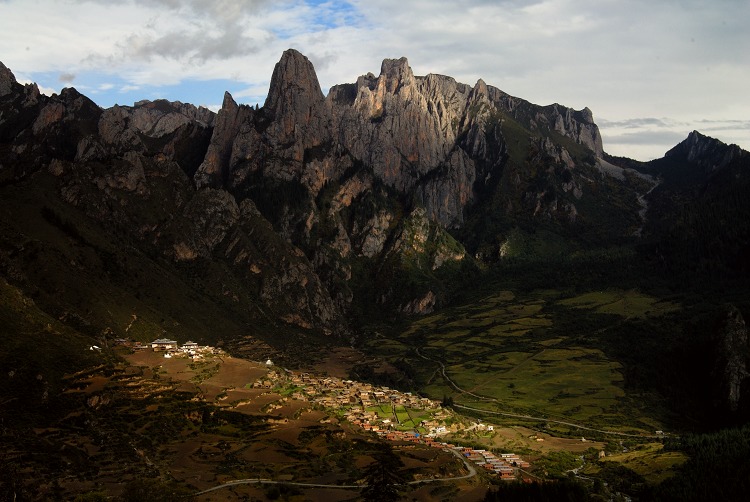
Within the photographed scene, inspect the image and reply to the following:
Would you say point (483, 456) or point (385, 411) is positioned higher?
point (385, 411)

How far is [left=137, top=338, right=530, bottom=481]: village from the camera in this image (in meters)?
143

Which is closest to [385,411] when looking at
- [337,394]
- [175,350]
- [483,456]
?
[337,394]

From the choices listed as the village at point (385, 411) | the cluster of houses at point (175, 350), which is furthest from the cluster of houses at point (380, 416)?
the cluster of houses at point (175, 350)

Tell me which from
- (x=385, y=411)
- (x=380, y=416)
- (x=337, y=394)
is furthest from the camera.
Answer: (x=337, y=394)

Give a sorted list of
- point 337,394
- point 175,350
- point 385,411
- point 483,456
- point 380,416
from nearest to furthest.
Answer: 1. point 483,456
2. point 380,416
3. point 385,411
4. point 337,394
5. point 175,350

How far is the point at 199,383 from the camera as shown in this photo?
525 feet

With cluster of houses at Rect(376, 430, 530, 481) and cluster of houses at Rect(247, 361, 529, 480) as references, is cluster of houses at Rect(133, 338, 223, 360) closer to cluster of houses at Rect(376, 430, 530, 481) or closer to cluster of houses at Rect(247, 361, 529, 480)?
cluster of houses at Rect(247, 361, 529, 480)

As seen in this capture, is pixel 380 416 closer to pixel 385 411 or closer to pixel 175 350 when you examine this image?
pixel 385 411

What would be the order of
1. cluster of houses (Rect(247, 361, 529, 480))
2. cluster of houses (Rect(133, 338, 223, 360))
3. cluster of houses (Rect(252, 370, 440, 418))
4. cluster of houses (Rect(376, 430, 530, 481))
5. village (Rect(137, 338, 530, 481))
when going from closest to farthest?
1. cluster of houses (Rect(376, 430, 530, 481))
2. cluster of houses (Rect(247, 361, 529, 480))
3. village (Rect(137, 338, 530, 481))
4. cluster of houses (Rect(252, 370, 440, 418))
5. cluster of houses (Rect(133, 338, 223, 360))

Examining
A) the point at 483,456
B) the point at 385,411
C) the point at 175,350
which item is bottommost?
the point at 483,456

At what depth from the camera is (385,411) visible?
170m

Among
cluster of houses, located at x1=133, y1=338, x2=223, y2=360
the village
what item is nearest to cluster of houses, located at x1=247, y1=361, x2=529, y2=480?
the village

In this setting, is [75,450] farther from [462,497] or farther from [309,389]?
[309,389]

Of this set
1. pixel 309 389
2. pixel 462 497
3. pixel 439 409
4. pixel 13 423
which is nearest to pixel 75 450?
pixel 13 423
